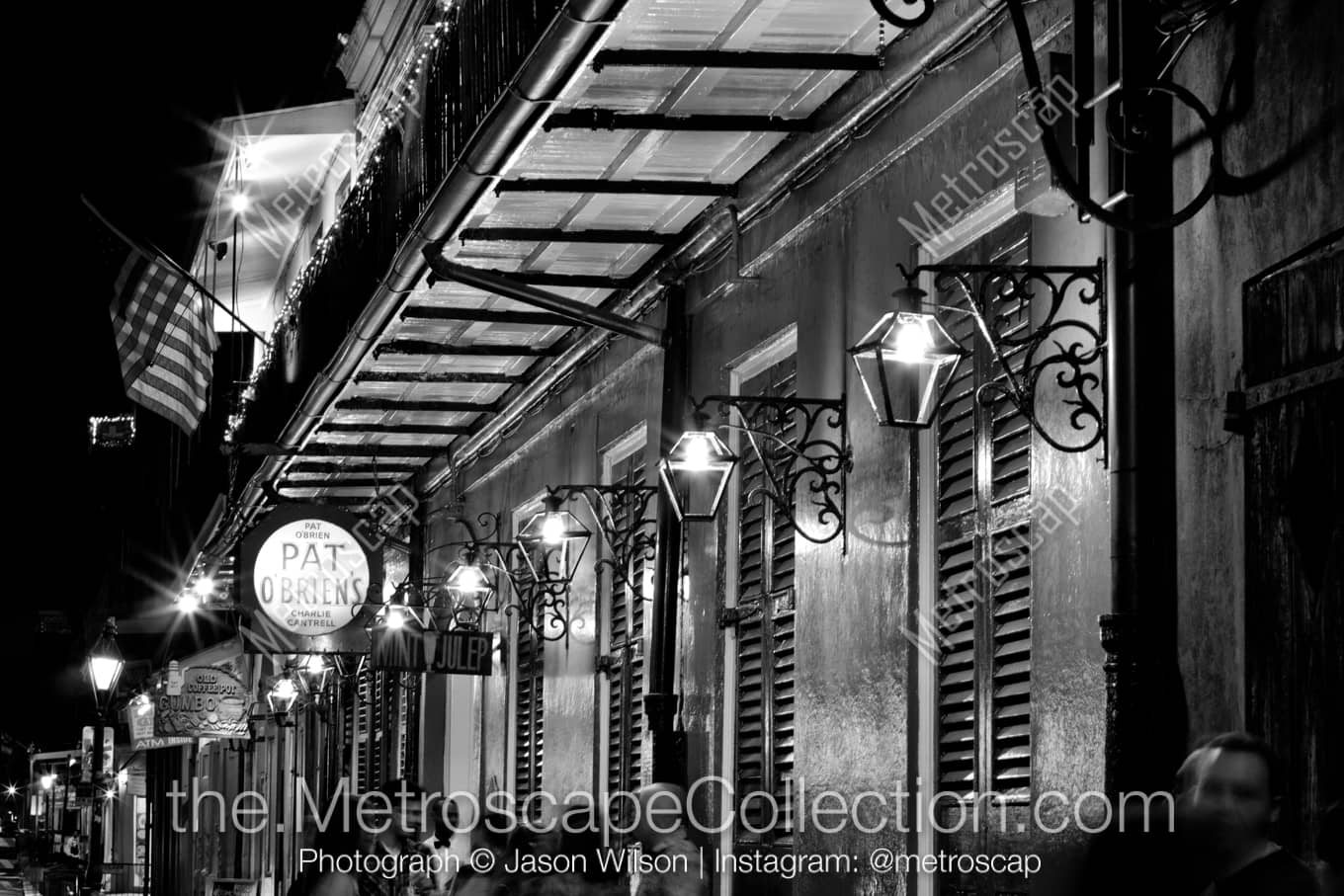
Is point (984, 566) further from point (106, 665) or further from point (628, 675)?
point (106, 665)

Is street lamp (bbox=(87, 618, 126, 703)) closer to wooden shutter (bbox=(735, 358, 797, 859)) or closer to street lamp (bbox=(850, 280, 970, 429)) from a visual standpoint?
wooden shutter (bbox=(735, 358, 797, 859))

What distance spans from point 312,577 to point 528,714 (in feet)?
7.77

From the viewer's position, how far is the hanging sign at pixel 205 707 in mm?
28359

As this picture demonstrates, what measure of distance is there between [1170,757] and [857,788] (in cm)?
375

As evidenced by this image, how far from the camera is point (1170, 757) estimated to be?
6.98 meters

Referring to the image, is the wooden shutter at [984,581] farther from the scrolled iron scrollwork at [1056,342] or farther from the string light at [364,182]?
the string light at [364,182]

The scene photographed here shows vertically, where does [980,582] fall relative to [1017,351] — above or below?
below

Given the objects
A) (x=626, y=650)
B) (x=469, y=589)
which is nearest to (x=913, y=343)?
(x=626, y=650)

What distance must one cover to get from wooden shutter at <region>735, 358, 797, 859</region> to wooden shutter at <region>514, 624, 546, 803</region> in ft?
19.8

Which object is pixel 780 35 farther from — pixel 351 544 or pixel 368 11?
pixel 368 11

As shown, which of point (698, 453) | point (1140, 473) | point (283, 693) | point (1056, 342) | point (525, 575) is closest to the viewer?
point (1140, 473)

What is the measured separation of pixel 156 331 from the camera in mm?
20672

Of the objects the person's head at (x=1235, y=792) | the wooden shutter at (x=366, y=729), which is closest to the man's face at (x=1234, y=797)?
the person's head at (x=1235, y=792)

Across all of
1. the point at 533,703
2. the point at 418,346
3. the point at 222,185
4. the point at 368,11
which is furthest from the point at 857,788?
the point at 222,185
